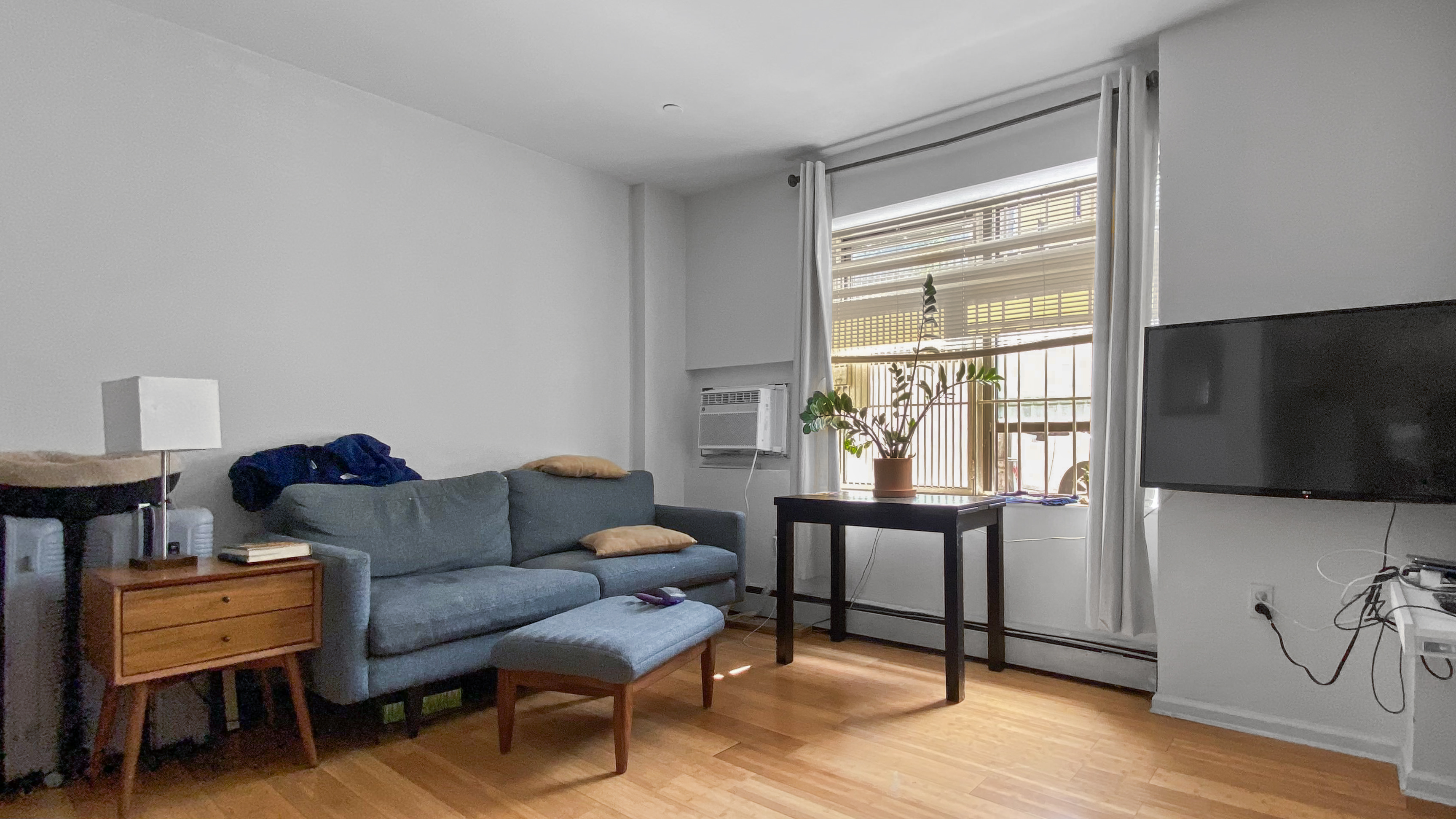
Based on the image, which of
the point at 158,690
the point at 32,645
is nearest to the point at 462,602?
the point at 158,690

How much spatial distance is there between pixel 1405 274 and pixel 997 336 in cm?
154

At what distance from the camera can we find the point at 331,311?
130 inches

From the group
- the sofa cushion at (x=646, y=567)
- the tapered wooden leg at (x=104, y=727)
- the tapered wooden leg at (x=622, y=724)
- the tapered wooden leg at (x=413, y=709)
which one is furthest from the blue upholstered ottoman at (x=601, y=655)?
the tapered wooden leg at (x=104, y=727)

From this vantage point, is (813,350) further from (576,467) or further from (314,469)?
(314,469)

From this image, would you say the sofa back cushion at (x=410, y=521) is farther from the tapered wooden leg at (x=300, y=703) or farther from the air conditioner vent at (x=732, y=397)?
the air conditioner vent at (x=732, y=397)

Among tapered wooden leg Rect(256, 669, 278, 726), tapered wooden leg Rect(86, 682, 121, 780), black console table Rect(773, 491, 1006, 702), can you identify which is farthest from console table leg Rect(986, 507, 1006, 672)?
tapered wooden leg Rect(86, 682, 121, 780)

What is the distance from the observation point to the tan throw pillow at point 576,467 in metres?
3.86

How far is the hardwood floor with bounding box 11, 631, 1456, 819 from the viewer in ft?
6.97

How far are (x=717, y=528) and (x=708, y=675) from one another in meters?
1.13

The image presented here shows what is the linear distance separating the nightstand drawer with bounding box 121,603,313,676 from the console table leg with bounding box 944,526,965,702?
230 cm

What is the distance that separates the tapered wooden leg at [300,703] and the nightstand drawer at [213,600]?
0.56 feet

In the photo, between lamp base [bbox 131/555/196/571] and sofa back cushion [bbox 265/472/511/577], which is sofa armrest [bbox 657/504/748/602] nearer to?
sofa back cushion [bbox 265/472/511/577]

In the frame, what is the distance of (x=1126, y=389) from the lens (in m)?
3.04

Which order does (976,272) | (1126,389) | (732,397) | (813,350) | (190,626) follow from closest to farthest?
(190,626), (1126,389), (976,272), (813,350), (732,397)
